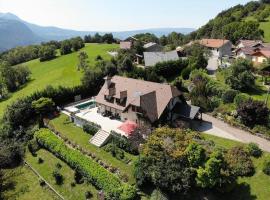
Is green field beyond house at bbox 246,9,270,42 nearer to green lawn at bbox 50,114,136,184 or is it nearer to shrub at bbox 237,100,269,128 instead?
shrub at bbox 237,100,269,128

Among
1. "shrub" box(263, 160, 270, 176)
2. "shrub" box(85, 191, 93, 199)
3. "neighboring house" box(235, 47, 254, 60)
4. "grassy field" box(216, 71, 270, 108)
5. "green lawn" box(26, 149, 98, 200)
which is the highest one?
"neighboring house" box(235, 47, 254, 60)

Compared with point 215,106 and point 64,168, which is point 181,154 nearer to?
point 64,168

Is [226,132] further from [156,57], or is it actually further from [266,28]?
[266,28]

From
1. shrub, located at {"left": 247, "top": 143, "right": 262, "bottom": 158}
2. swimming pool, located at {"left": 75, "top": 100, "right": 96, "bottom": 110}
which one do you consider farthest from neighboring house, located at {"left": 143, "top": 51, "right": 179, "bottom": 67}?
shrub, located at {"left": 247, "top": 143, "right": 262, "bottom": 158}

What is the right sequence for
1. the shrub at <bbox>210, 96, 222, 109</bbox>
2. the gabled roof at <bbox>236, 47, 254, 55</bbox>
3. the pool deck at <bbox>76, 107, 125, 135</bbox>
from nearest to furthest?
the pool deck at <bbox>76, 107, 125, 135</bbox> < the shrub at <bbox>210, 96, 222, 109</bbox> < the gabled roof at <bbox>236, 47, 254, 55</bbox>

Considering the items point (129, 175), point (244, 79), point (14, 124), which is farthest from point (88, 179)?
point (244, 79)

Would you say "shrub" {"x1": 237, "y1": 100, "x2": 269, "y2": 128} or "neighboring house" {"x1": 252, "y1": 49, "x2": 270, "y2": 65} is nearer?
"shrub" {"x1": 237, "y1": 100, "x2": 269, "y2": 128}

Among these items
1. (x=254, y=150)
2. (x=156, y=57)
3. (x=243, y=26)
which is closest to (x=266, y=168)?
(x=254, y=150)

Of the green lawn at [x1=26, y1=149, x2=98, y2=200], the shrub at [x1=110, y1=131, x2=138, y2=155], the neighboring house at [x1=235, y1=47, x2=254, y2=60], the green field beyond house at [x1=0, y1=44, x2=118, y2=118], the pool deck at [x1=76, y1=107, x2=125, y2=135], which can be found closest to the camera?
the green lawn at [x1=26, y1=149, x2=98, y2=200]
